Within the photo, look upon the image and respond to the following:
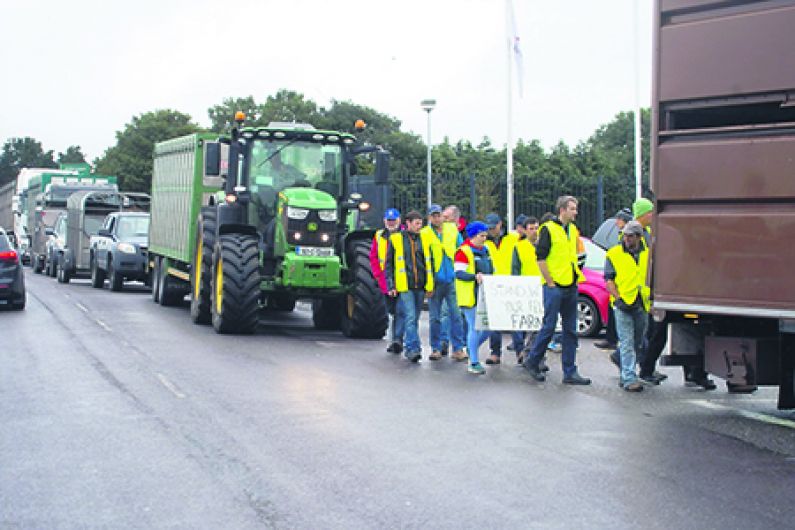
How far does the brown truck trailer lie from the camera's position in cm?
914

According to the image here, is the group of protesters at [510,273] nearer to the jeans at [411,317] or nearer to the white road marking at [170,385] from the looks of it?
the jeans at [411,317]

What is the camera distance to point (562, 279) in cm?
1259

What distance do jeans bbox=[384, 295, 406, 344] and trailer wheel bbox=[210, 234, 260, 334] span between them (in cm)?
236

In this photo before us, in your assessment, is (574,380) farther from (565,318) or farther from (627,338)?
(627,338)

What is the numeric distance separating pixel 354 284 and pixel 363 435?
8.28m

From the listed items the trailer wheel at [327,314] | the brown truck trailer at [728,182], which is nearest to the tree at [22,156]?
the trailer wheel at [327,314]

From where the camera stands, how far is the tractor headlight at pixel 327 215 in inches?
688

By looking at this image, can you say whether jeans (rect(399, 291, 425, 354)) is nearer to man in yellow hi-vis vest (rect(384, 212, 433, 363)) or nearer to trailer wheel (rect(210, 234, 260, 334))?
man in yellow hi-vis vest (rect(384, 212, 433, 363))

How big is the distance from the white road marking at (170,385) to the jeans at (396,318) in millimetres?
3472

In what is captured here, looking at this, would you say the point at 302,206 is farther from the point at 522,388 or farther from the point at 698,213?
the point at 698,213

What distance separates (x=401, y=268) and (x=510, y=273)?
4.45ft

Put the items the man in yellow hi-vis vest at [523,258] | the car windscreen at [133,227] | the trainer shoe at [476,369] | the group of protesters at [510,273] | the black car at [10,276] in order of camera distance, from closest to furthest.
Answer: the group of protesters at [510,273], the trainer shoe at [476,369], the man in yellow hi-vis vest at [523,258], the black car at [10,276], the car windscreen at [133,227]

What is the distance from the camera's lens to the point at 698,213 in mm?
9789

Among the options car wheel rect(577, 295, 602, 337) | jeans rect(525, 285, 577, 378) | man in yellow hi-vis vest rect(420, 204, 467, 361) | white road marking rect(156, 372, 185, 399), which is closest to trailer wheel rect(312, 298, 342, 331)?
car wheel rect(577, 295, 602, 337)
